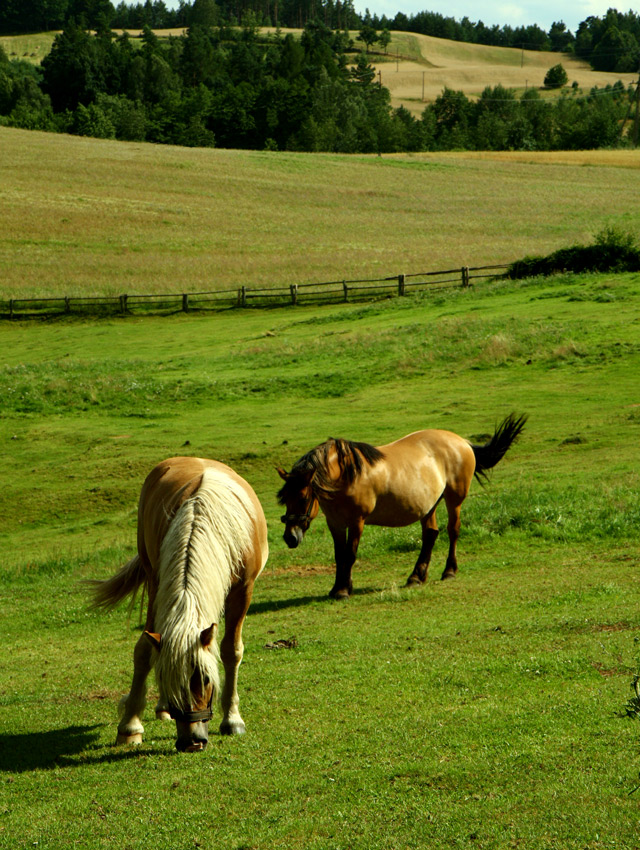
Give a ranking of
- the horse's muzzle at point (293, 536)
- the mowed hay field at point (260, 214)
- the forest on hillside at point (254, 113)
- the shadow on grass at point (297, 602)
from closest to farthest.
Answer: the horse's muzzle at point (293, 536) → the shadow on grass at point (297, 602) → the mowed hay field at point (260, 214) → the forest on hillside at point (254, 113)

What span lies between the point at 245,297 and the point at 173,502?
3816 cm

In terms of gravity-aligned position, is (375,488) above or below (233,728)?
above

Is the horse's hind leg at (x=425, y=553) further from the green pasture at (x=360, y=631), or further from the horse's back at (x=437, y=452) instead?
the horse's back at (x=437, y=452)

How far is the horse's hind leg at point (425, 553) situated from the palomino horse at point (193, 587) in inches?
187

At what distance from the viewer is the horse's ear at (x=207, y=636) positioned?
19.2 feet

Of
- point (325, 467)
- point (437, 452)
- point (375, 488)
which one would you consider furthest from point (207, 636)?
point (437, 452)

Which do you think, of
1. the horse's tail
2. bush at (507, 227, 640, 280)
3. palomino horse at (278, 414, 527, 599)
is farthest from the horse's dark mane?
bush at (507, 227, 640, 280)

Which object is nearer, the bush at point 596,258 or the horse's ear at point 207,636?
the horse's ear at point 207,636

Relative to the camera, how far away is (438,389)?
87.5 feet

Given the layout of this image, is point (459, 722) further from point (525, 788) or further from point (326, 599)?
point (326, 599)

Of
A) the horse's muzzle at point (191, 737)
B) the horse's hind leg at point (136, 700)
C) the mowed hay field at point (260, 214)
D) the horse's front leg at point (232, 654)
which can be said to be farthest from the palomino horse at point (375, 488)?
the mowed hay field at point (260, 214)

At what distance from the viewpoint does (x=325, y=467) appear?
11.0 m

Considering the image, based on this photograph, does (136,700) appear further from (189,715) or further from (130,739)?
(189,715)

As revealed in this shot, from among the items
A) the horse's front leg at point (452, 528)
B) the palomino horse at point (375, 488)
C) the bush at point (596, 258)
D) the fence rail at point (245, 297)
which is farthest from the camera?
the fence rail at point (245, 297)
